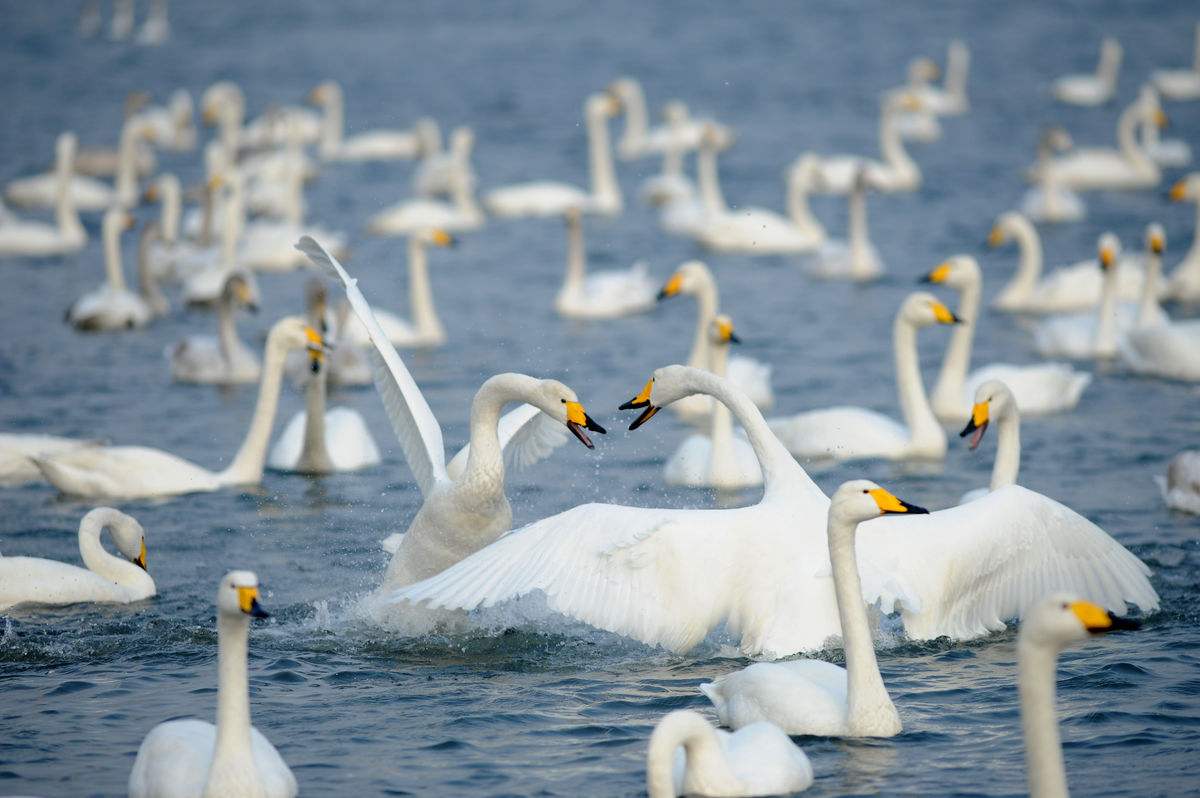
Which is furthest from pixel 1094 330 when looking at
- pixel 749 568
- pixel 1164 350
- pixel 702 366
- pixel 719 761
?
pixel 719 761

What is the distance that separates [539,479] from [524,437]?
2498mm

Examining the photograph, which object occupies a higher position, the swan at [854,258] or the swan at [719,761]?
the swan at [854,258]

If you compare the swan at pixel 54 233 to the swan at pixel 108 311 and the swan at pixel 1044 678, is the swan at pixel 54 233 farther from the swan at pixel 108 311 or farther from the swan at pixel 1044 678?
the swan at pixel 1044 678

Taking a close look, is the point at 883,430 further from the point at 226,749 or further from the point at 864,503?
the point at 226,749

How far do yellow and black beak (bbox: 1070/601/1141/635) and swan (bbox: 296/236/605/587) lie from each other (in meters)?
2.76

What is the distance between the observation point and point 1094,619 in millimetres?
5441

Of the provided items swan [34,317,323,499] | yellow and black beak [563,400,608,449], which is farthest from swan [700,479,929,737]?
swan [34,317,323,499]

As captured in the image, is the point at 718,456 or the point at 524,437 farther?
the point at 718,456

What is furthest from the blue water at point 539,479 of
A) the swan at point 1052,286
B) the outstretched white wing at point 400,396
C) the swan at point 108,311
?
the outstretched white wing at point 400,396

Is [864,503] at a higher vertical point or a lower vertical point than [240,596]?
higher

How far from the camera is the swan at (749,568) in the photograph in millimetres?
7656

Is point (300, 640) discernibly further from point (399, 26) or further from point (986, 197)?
point (399, 26)

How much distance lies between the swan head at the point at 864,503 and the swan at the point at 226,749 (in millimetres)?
2160

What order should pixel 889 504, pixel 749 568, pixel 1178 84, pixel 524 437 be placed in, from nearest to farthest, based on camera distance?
pixel 889 504
pixel 749 568
pixel 524 437
pixel 1178 84
